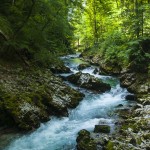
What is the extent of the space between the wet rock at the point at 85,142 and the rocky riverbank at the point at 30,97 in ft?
8.31

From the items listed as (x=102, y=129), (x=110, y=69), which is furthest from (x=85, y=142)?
(x=110, y=69)

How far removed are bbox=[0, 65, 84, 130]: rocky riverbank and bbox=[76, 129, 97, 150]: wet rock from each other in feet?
8.31

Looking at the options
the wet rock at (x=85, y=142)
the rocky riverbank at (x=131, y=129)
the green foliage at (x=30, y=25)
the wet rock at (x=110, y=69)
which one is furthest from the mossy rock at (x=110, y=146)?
the wet rock at (x=110, y=69)

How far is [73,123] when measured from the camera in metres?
11.6

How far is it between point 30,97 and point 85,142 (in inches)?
169

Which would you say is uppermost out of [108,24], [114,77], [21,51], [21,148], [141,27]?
[108,24]

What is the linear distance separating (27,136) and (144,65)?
32.0 feet

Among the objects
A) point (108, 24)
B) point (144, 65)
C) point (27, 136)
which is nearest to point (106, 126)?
point (27, 136)

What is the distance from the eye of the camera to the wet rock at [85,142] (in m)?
8.56

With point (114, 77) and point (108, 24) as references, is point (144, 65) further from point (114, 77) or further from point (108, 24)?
point (108, 24)

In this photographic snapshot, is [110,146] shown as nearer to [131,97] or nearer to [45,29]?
[131,97]

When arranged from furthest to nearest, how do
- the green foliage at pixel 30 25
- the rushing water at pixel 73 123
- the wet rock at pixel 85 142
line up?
1. the green foliage at pixel 30 25
2. the rushing water at pixel 73 123
3. the wet rock at pixel 85 142

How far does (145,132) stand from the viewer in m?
9.56

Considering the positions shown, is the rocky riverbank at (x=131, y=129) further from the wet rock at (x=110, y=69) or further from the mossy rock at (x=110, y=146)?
the wet rock at (x=110, y=69)
